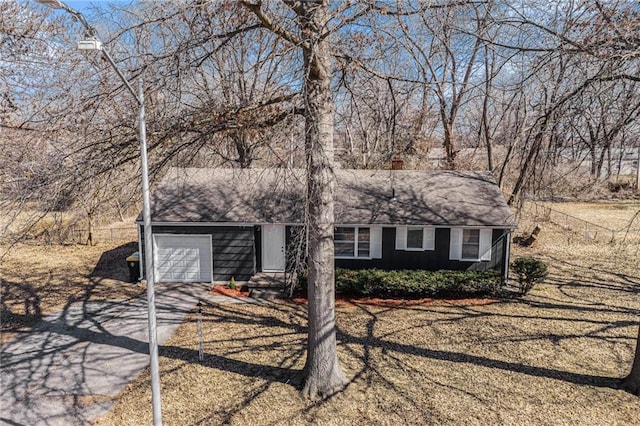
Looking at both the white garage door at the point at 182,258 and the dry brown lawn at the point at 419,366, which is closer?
the dry brown lawn at the point at 419,366

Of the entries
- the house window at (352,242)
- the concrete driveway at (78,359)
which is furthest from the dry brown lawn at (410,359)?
the house window at (352,242)

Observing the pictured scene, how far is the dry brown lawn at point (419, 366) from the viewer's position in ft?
23.7

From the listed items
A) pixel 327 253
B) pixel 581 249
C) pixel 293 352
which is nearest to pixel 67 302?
pixel 293 352

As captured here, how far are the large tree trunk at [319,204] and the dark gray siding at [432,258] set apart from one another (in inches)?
264

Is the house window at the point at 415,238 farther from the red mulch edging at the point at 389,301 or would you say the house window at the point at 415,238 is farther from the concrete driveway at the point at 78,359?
the concrete driveway at the point at 78,359

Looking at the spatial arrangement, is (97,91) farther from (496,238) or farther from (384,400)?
(496,238)

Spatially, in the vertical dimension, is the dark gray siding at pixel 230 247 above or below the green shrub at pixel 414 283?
above

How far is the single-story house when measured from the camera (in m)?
14.2

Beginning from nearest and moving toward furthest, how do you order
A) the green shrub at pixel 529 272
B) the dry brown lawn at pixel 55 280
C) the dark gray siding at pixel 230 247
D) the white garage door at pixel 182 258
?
the dry brown lawn at pixel 55 280
the green shrub at pixel 529 272
the dark gray siding at pixel 230 247
the white garage door at pixel 182 258

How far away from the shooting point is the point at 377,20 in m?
7.11

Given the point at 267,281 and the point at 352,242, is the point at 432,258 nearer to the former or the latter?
the point at 352,242

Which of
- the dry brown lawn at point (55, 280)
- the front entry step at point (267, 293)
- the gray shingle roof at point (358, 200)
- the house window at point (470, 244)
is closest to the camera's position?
the dry brown lawn at point (55, 280)

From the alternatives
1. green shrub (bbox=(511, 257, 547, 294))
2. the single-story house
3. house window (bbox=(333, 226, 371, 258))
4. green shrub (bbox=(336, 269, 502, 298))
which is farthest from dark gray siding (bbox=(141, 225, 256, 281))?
green shrub (bbox=(511, 257, 547, 294))

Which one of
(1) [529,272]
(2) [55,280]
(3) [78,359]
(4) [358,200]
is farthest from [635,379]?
(2) [55,280]
